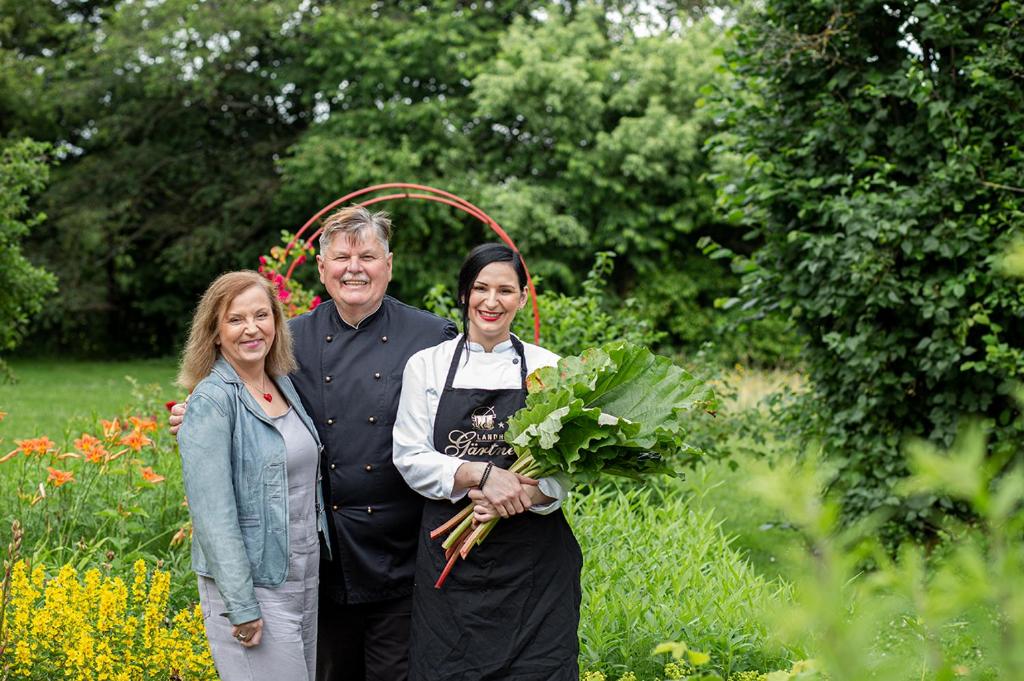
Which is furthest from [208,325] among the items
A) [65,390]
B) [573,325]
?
[65,390]

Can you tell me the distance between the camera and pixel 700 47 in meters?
17.6

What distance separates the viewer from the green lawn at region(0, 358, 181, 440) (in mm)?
10844

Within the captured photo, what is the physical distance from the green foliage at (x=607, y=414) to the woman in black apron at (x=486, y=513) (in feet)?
0.49

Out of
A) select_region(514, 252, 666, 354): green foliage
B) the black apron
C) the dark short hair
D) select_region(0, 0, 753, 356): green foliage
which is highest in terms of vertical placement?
select_region(0, 0, 753, 356): green foliage

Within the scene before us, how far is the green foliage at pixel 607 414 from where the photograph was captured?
8.87ft

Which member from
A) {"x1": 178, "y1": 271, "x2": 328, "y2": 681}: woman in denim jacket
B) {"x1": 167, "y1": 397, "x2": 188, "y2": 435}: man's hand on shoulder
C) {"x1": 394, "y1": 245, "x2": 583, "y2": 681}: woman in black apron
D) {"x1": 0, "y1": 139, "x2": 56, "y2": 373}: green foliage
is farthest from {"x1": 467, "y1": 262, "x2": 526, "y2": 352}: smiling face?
{"x1": 0, "y1": 139, "x2": 56, "y2": 373}: green foliage

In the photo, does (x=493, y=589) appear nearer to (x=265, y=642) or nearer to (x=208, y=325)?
(x=265, y=642)

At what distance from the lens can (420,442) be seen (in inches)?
116

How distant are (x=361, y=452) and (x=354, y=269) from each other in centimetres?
60

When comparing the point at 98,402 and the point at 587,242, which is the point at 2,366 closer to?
the point at 98,402

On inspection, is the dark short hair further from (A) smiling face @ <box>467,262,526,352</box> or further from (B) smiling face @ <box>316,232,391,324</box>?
(B) smiling face @ <box>316,232,391,324</box>

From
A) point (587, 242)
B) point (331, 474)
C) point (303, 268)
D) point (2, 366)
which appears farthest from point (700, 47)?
point (331, 474)

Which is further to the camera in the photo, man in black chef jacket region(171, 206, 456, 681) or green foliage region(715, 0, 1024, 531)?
green foliage region(715, 0, 1024, 531)

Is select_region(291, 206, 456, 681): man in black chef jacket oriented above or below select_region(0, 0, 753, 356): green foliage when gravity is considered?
below
